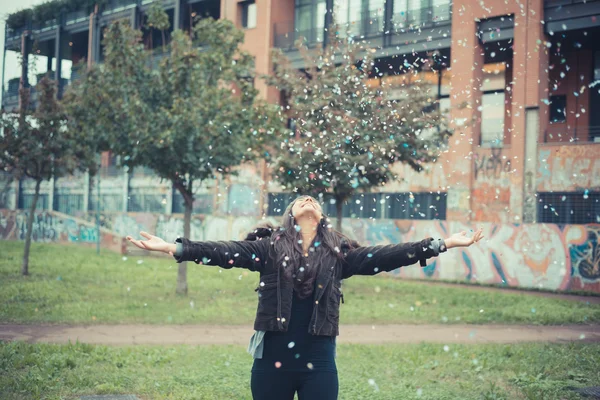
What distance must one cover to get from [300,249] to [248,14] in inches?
1088

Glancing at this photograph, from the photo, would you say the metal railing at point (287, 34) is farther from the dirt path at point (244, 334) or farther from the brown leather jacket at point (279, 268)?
the brown leather jacket at point (279, 268)

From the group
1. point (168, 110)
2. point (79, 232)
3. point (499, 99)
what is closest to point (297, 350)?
point (168, 110)

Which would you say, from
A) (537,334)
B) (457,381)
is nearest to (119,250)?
(537,334)

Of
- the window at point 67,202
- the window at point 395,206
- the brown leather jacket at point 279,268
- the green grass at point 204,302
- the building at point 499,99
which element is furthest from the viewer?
the window at point 67,202

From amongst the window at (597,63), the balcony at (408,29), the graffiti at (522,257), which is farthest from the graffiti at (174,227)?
the window at (597,63)

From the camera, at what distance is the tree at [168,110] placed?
12.8 metres

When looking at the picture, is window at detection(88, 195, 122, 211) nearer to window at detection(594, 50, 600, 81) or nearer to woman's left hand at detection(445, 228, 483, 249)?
window at detection(594, 50, 600, 81)

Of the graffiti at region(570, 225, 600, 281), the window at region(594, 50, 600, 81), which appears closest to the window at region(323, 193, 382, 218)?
the graffiti at region(570, 225, 600, 281)

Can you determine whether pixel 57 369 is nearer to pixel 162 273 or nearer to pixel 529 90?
pixel 162 273

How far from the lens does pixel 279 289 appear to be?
3.60m

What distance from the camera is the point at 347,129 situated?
13844 millimetres

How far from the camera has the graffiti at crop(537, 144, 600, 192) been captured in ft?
62.1

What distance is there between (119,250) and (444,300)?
62.9ft

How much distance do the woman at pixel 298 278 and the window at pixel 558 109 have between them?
63.7 ft
